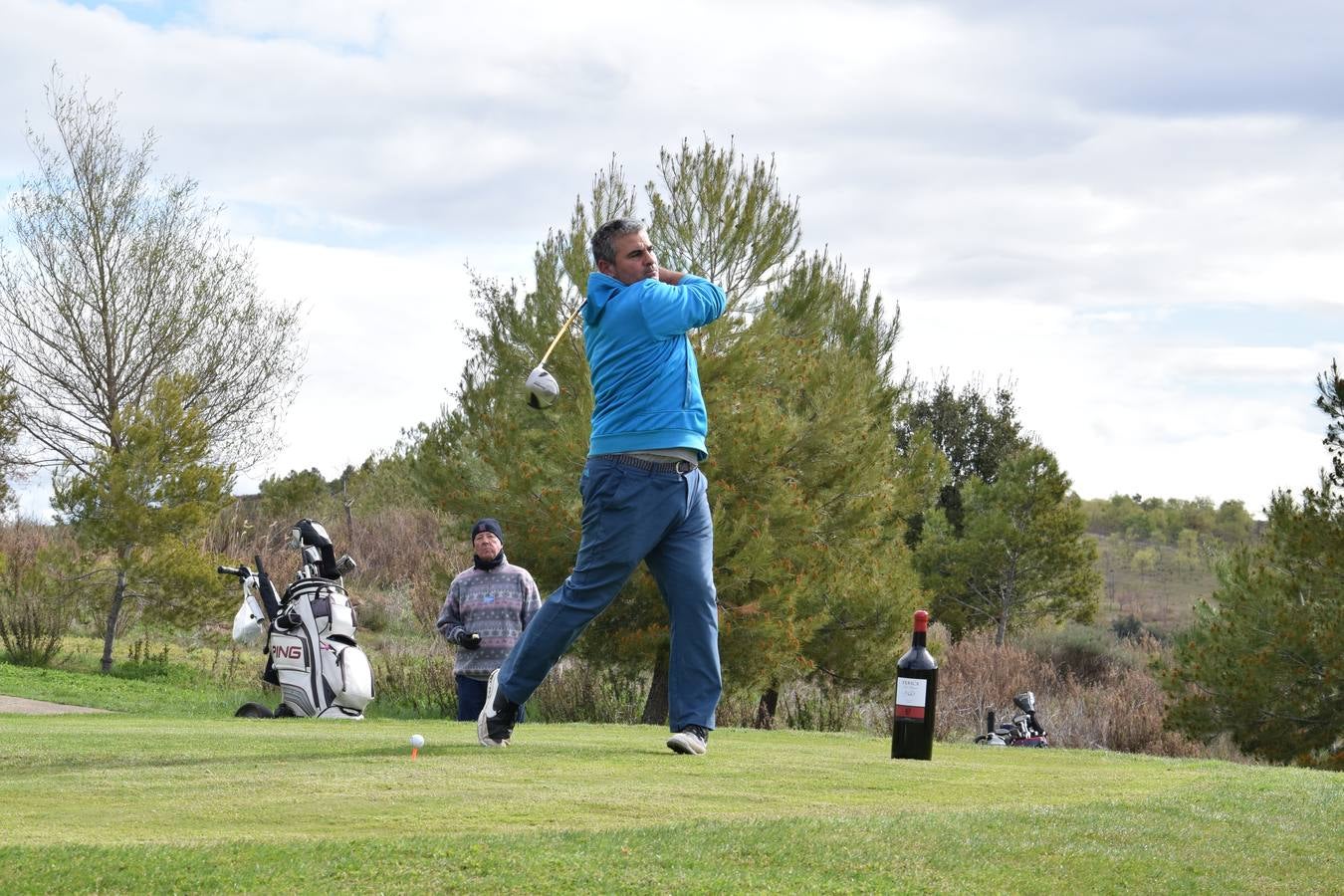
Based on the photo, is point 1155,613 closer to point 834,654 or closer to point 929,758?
point 834,654

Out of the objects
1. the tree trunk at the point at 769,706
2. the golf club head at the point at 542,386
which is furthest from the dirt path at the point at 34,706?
the golf club head at the point at 542,386

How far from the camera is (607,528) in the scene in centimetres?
598

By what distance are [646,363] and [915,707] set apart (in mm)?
2040

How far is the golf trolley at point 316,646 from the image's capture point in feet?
43.2

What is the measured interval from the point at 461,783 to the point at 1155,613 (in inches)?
1990

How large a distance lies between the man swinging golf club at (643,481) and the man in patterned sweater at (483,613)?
5.51 metres

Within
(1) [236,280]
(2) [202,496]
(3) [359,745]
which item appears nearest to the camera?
(3) [359,745]

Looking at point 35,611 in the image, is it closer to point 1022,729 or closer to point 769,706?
point 769,706

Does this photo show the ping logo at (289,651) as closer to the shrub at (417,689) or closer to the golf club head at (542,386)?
the shrub at (417,689)

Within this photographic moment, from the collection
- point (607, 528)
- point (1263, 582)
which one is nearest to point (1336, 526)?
point (1263, 582)

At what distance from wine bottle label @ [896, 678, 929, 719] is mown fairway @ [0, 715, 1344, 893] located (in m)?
0.34

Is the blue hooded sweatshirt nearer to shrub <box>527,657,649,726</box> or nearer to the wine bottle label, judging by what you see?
the wine bottle label

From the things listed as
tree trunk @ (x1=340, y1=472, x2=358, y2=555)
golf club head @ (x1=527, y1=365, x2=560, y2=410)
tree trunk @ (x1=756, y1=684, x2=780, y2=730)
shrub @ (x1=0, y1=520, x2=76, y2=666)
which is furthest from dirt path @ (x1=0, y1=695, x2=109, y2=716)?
tree trunk @ (x1=340, y1=472, x2=358, y2=555)

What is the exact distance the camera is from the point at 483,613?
11.9 meters
